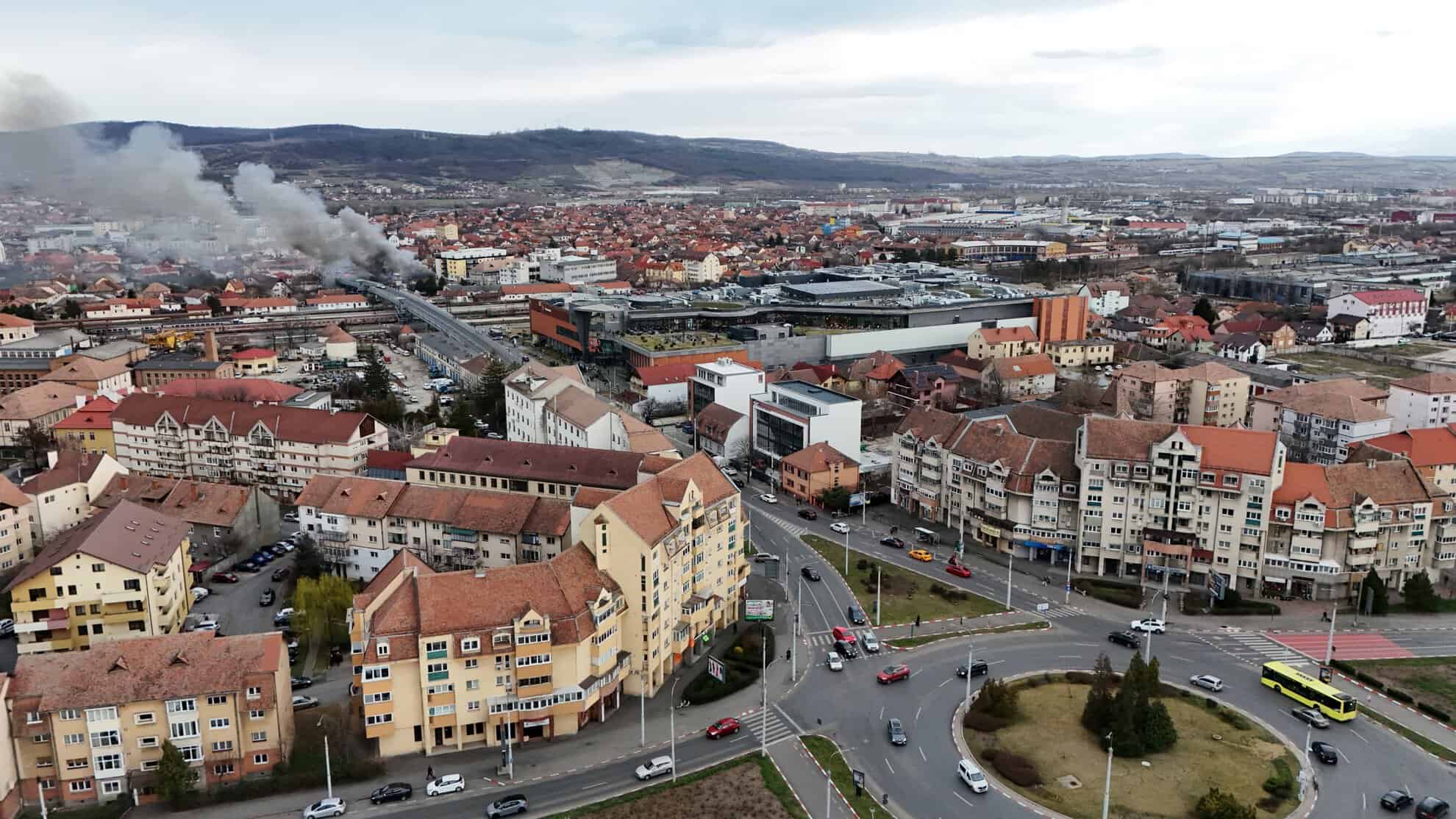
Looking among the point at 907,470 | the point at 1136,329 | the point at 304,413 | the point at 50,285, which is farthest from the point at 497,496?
the point at 50,285

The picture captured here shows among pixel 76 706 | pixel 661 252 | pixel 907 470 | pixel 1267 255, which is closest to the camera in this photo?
pixel 76 706

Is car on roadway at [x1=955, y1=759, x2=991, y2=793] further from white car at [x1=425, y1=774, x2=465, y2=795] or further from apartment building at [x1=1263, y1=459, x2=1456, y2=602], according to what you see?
apartment building at [x1=1263, y1=459, x2=1456, y2=602]

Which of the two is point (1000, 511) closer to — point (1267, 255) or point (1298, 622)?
point (1298, 622)

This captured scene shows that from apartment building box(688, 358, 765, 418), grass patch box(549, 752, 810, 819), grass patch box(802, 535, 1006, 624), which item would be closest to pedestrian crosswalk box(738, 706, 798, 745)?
grass patch box(549, 752, 810, 819)

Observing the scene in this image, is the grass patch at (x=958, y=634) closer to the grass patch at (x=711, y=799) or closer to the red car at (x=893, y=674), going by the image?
the red car at (x=893, y=674)

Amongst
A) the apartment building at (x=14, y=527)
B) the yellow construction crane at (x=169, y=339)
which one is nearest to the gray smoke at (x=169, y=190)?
the yellow construction crane at (x=169, y=339)

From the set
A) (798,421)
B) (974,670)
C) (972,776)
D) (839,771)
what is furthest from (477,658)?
(798,421)
